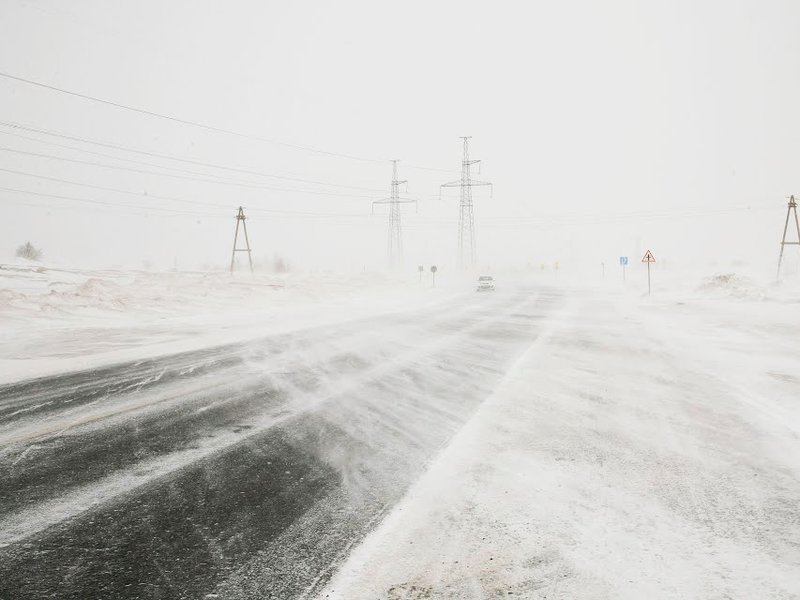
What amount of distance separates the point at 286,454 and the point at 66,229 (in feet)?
425

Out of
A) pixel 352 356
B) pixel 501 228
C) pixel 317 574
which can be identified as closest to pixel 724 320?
pixel 352 356

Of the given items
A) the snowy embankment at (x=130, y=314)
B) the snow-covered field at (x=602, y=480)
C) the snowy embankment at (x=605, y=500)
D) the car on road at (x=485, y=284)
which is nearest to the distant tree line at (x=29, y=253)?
the snowy embankment at (x=130, y=314)

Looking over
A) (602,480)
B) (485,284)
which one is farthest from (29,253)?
(602,480)

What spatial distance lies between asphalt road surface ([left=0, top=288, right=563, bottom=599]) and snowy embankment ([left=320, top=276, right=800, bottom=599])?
13.3 inches

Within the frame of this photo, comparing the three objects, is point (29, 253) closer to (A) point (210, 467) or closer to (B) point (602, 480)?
(A) point (210, 467)

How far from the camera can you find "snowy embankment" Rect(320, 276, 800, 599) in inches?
90.8

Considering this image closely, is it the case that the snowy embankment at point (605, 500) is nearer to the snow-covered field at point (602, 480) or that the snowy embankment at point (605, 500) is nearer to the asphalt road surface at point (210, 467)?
the snow-covered field at point (602, 480)

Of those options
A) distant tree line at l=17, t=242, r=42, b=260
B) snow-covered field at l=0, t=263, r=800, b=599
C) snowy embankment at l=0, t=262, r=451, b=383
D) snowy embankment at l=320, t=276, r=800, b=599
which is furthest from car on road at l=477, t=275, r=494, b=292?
distant tree line at l=17, t=242, r=42, b=260

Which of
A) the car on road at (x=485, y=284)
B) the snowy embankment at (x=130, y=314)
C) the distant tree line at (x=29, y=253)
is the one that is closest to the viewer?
the snowy embankment at (x=130, y=314)

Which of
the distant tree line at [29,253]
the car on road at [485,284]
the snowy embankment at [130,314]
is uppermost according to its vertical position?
the distant tree line at [29,253]

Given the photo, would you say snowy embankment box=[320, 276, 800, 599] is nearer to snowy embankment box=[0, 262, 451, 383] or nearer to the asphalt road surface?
the asphalt road surface

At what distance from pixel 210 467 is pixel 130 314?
13316mm

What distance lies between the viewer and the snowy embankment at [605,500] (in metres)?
2.31

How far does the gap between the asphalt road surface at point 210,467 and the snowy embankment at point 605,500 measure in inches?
13.3
